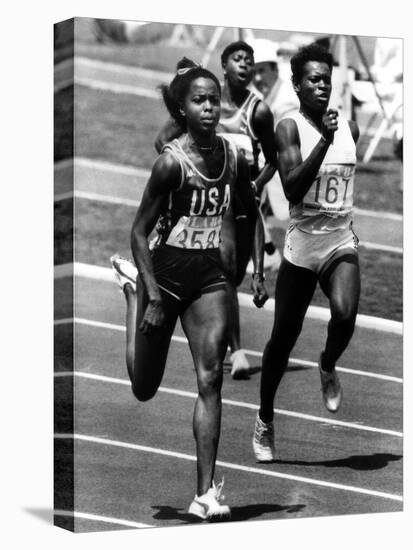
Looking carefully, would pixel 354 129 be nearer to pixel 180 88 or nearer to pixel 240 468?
pixel 180 88

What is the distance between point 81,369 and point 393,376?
2.83 meters

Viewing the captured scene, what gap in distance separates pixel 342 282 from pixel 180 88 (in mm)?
1994

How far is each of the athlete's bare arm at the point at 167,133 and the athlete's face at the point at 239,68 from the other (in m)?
0.70

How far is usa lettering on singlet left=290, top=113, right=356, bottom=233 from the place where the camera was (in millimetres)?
12883

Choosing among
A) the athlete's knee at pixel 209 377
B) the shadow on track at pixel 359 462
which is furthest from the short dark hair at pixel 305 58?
the shadow on track at pixel 359 462

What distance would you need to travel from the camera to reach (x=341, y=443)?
13359mm

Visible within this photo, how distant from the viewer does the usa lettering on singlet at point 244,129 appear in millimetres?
12736

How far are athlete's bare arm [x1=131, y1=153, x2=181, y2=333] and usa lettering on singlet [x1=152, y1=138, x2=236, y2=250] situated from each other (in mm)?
50

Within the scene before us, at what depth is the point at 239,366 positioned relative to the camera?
12953 mm

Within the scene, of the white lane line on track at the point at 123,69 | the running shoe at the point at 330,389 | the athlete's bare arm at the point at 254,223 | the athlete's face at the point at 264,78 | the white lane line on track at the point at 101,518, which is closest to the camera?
the white lane line on track at the point at 123,69

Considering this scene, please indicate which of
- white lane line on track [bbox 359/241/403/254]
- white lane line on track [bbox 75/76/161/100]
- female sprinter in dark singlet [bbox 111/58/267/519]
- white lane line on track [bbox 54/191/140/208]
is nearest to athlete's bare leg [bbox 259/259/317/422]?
white lane line on track [bbox 359/241/403/254]

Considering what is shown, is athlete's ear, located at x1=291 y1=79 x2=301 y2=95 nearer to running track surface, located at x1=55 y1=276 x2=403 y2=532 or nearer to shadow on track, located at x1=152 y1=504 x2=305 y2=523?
running track surface, located at x1=55 y1=276 x2=403 y2=532

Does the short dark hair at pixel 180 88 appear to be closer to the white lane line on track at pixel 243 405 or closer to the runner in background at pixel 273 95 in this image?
the runner in background at pixel 273 95

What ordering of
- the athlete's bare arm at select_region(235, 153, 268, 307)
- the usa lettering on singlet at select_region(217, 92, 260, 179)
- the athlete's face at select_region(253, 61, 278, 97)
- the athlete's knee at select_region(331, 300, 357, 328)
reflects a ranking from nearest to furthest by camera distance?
the athlete's bare arm at select_region(235, 153, 268, 307)
the usa lettering on singlet at select_region(217, 92, 260, 179)
the athlete's face at select_region(253, 61, 278, 97)
the athlete's knee at select_region(331, 300, 357, 328)
